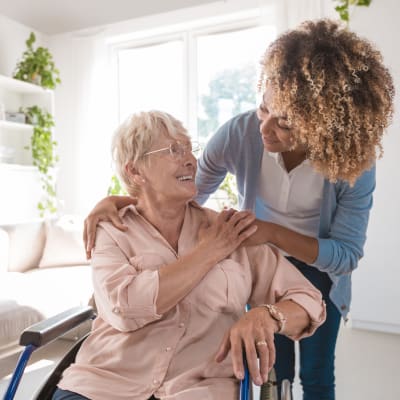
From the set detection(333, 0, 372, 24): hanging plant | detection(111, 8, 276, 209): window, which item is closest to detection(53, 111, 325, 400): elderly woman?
detection(333, 0, 372, 24): hanging plant

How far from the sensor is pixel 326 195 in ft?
4.37

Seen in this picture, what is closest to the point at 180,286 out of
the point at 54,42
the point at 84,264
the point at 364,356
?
the point at 364,356

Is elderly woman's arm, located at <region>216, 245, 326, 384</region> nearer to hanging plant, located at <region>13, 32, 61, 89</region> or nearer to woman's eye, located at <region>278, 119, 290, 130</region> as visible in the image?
woman's eye, located at <region>278, 119, 290, 130</region>

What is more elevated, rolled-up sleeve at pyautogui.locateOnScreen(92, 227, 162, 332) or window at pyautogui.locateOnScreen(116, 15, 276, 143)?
window at pyautogui.locateOnScreen(116, 15, 276, 143)

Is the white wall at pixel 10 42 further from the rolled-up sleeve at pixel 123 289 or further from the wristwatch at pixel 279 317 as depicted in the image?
the wristwatch at pixel 279 317

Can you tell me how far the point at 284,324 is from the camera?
41.3 inches

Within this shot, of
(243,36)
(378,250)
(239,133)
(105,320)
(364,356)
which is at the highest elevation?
(243,36)

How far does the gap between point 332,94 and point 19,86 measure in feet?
13.9

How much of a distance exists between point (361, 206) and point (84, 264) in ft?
8.83

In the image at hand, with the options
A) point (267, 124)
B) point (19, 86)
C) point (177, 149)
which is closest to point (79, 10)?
point (19, 86)

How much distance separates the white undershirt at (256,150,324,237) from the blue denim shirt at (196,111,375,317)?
36 millimetres

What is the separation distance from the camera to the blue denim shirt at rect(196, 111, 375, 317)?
4.25 ft

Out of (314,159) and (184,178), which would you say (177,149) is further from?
(314,159)

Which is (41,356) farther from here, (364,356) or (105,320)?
(364,356)
